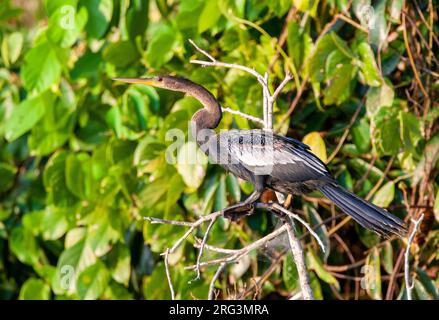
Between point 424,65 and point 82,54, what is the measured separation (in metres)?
1.81

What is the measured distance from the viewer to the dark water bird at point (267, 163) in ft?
8.93

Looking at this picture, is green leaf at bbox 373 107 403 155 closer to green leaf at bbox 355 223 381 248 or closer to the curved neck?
green leaf at bbox 355 223 381 248

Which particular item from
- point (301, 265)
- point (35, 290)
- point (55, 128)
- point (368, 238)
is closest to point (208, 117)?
point (301, 265)

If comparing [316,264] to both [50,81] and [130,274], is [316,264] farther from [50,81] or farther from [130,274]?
[50,81]

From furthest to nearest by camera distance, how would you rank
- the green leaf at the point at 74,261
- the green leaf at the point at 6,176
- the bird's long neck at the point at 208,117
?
the green leaf at the point at 6,176 → the green leaf at the point at 74,261 → the bird's long neck at the point at 208,117

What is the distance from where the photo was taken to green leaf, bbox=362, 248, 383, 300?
3514 mm

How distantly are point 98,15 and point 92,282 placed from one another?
131 cm

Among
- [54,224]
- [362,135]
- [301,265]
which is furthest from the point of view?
[54,224]

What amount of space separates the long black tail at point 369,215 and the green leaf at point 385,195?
81 centimetres

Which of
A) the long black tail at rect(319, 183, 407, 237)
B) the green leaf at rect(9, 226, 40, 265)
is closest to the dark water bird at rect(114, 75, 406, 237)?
the long black tail at rect(319, 183, 407, 237)

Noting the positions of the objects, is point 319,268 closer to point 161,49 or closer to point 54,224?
point 161,49

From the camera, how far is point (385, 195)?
3.50 metres

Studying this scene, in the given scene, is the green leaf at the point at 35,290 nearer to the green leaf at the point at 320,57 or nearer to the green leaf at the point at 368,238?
the green leaf at the point at 368,238

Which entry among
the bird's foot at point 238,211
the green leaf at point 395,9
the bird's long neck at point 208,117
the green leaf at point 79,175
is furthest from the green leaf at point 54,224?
the green leaf at point 395,9
